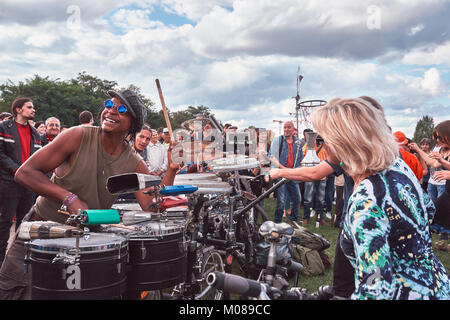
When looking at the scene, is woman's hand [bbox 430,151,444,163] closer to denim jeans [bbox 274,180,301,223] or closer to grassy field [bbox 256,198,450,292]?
grassy field [bbox 256,198,450,292]

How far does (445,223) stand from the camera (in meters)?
4.42

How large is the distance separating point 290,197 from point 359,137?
305 inches

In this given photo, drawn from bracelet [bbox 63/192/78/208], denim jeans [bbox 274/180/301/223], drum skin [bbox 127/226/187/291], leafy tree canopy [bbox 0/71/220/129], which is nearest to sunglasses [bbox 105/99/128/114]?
bracelet [bbox 63/192/78/208]

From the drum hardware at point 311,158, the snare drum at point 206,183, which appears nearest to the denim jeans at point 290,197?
the drum hardware at point 311,158

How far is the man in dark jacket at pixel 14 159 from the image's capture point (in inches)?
235

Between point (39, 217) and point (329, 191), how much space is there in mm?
9378

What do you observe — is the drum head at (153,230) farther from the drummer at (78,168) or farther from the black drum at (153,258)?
the drummer at (78,168)

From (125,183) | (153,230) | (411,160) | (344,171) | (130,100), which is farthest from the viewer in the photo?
(411,160)

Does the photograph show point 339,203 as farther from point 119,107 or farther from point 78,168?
point 78,168

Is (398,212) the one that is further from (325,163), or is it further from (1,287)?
(1,287)

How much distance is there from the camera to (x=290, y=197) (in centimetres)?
953

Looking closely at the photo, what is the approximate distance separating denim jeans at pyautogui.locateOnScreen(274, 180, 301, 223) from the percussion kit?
16.5ft

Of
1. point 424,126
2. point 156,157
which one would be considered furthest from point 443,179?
point 424,126
